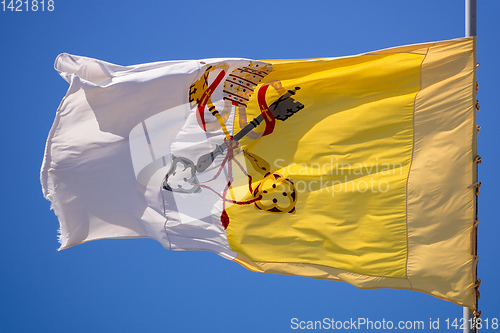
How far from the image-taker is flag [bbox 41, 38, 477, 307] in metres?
10.7

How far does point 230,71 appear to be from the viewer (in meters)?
12.2

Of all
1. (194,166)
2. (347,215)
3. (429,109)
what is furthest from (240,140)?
(429,109)

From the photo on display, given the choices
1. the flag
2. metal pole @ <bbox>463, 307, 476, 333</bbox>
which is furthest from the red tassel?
metal pole @ <bbox>463, 307, 476, 333</bbox>

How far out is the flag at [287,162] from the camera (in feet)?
35.2

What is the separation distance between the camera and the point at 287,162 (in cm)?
1202

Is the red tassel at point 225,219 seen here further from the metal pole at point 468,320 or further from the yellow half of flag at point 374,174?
the metal pole at point 468,320

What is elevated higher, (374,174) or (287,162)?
(287,162)

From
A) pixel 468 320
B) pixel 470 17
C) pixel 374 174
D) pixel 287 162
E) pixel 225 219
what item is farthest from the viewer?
pixel 225 219

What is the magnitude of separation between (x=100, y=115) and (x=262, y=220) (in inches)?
141

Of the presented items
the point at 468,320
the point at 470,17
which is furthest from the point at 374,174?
the point at 470,17

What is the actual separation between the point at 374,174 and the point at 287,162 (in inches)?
63.6

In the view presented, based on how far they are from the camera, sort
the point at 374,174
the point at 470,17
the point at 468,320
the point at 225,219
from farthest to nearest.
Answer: the point at 225,219 < the point at 374,174 < the point at 468,320 < the point at 470,17

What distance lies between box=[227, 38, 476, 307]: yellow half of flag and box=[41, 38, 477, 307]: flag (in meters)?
0.02

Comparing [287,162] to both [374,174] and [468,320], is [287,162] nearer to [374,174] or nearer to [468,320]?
[374,174]
